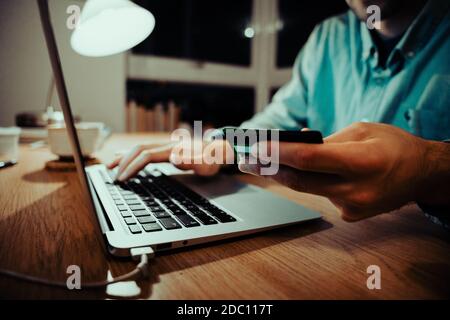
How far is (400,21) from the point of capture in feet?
3.00

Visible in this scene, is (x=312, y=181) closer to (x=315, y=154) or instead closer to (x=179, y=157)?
(x=315, y=154)

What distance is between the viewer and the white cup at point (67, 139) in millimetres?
783

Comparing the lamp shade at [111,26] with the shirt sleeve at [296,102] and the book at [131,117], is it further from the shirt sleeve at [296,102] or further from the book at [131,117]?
the book at [131,117]

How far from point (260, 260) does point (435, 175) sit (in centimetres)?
24

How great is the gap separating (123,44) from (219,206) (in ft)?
1.72

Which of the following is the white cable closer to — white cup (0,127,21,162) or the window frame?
white cup (0,127,21,162)

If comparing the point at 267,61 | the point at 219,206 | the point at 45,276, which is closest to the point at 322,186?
the point at 219,206

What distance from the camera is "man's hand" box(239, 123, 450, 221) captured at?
0.31 metres

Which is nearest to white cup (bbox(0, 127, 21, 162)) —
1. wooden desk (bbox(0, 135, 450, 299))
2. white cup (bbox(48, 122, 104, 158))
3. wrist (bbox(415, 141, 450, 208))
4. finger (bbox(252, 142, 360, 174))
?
white cup (bbox(48, 122, 104, 158))

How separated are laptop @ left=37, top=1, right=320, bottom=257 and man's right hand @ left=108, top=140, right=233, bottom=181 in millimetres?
37

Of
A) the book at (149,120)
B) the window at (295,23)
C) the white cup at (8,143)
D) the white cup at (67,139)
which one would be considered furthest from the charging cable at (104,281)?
the window at (295,23)

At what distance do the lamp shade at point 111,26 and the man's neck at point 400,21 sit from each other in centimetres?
73

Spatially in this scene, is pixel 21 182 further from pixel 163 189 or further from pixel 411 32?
pixel 411 32

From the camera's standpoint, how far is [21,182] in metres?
0.65
